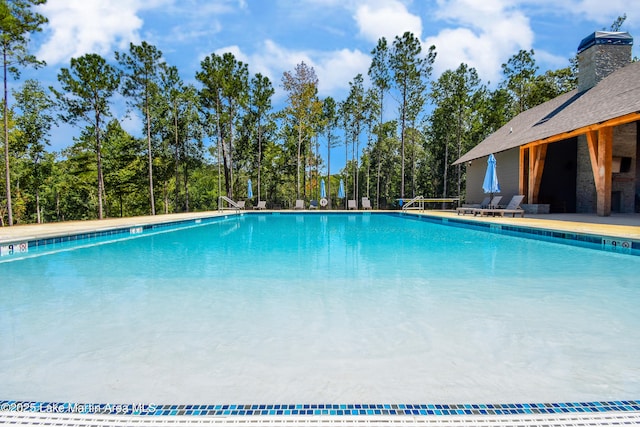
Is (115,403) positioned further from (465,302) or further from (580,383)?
(465,302)

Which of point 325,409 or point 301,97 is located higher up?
point 301,97

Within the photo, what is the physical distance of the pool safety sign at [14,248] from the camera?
7062 mm

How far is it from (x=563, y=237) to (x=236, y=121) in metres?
21.5

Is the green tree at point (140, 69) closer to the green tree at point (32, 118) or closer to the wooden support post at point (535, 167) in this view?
the green tree at point (32, 118)

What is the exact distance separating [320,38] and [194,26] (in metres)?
8.00

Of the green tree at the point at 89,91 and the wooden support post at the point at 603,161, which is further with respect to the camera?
the green tree at the point at 89,91

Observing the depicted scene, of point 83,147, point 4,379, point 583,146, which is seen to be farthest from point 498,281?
point 83,147

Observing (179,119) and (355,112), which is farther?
(355,112)

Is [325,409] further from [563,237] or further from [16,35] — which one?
[16,35]

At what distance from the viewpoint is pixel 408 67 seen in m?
21.6

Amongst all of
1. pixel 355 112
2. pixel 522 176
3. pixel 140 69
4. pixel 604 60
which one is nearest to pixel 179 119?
pixel 140 69

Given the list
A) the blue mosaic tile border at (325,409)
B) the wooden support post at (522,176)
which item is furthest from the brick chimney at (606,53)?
the blue mosaic tile border at (325,409)

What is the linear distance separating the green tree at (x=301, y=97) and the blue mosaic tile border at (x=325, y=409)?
21849mm

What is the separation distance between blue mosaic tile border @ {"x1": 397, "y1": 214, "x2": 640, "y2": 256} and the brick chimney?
9.44 metres
